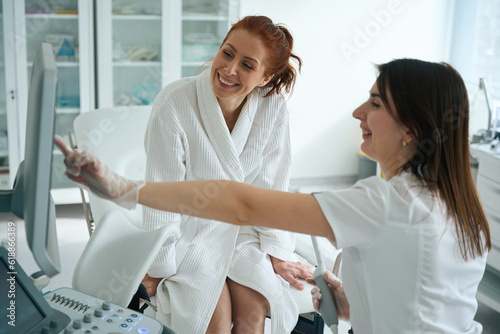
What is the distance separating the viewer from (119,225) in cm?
128

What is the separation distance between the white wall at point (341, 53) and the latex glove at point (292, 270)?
104 inches

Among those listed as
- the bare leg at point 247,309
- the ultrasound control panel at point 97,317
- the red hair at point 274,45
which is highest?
the red hair at point 274,45

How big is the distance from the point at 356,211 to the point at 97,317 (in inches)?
19.8

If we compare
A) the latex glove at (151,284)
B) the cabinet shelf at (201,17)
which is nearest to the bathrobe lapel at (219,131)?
the latex glove at (151,284)

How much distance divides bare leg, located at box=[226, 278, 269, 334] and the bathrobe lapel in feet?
1.20

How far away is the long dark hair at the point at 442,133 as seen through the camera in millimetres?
1118

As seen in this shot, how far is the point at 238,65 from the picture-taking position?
5.98 ft

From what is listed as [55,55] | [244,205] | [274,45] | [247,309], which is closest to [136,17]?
[55,55]

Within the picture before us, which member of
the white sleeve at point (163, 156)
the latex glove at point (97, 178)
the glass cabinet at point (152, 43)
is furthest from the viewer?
the glass cabinet at point (152, 43)

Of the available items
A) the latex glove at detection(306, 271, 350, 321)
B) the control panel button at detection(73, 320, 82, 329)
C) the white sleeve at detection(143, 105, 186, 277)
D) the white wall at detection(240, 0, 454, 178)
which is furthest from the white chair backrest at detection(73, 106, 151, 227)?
the white wall at detection(240, 0, 454, 178)

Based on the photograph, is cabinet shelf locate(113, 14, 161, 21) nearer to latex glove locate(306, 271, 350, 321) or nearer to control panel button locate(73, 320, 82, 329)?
latex glove locate(306, 271, 350, 321)

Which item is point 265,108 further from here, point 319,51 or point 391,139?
point 319,51

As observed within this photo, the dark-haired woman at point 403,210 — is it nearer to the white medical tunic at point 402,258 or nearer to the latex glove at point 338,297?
the white medical tunic at point 402,258

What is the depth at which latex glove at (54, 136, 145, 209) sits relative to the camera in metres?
0.88
